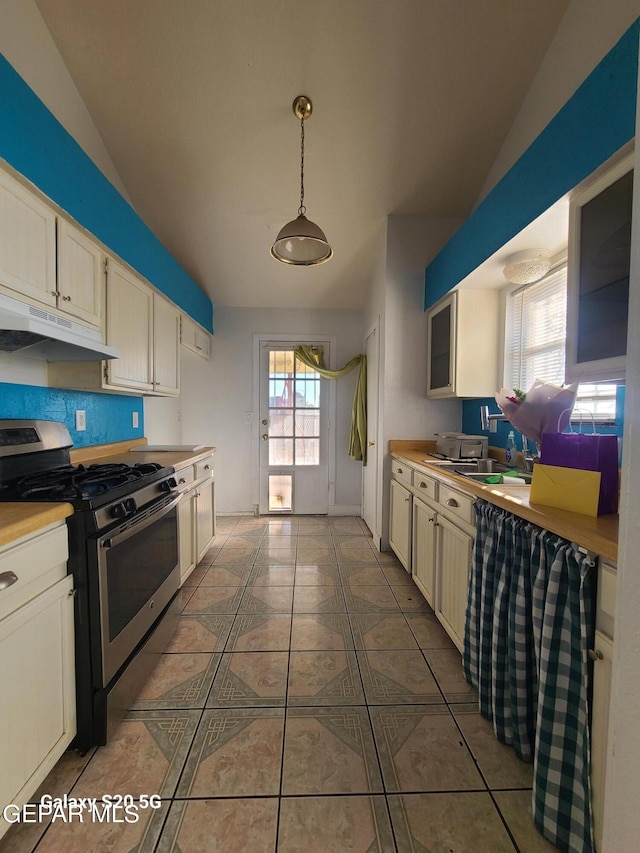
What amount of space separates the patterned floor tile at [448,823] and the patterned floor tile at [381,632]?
0.72m

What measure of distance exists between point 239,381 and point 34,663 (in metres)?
3.35

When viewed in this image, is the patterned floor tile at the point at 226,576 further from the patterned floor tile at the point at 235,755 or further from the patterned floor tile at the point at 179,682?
the patterned floor tile at the point at 235,755

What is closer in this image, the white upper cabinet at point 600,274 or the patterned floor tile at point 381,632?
the white upper cabinet at point 600,274

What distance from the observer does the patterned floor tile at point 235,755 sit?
1152mm

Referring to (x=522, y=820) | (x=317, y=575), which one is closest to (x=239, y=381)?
(x=317, y=575)

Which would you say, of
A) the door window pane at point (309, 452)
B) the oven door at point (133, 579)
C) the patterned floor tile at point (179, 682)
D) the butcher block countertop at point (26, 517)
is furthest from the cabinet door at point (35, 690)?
the door window pane at point (309, 452)

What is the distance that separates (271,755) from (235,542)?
217 centimetres

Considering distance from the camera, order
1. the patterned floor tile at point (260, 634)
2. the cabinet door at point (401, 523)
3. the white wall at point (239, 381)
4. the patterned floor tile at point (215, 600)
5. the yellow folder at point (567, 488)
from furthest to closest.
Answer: the white wall at point (239, 381) → the cabinet door at point (401, 523) → the patterned floor tile at point (215, 600) → the patterned floor tile at point (260, 634) → the yellow folder at point (567, 488)

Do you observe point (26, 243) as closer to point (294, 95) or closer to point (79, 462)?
point (79, 462)

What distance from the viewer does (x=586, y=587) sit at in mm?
946

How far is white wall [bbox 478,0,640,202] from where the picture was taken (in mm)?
1547

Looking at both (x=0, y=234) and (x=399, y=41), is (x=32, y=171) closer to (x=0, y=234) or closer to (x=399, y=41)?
(x=0, y=234)

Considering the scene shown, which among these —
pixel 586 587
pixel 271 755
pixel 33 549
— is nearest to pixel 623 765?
pixel 586 587

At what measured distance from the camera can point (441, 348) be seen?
275 centimetres
